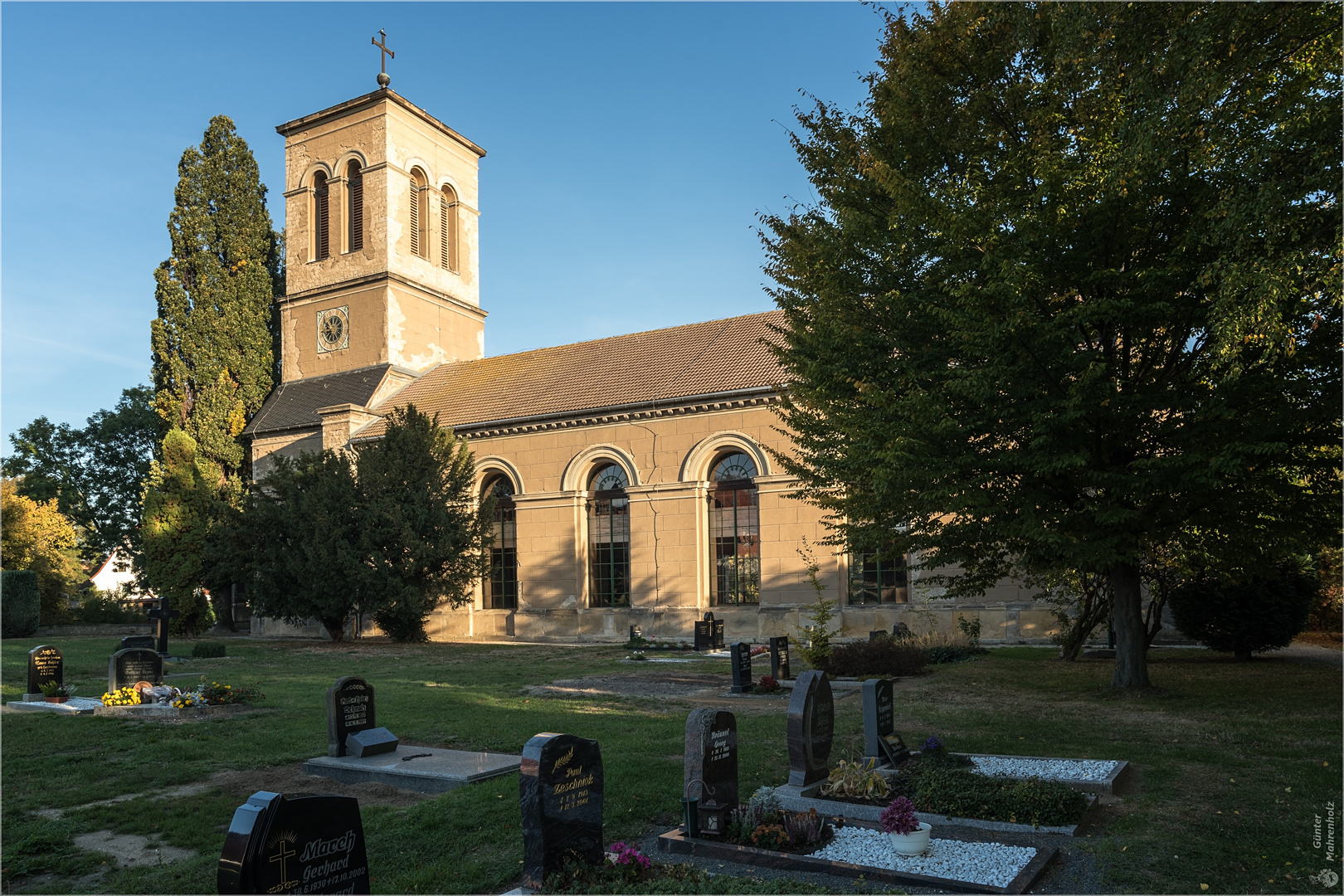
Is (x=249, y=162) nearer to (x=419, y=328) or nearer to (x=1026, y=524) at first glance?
(x=419, y=328)

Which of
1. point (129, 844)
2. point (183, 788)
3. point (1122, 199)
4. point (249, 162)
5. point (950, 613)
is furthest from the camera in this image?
point (249, 162)

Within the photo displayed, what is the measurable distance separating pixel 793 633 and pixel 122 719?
54.3 ft

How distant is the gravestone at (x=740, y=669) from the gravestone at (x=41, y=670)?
35.9ft

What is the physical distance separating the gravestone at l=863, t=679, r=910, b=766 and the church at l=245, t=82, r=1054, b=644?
371 inches

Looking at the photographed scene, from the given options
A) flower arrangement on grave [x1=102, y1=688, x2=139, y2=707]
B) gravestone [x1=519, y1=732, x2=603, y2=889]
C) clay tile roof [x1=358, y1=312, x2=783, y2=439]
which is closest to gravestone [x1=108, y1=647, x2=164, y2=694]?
flower arrangement on grave [x1=102, y1=688, x2=139, y2=707]

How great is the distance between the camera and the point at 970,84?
42.3 feet

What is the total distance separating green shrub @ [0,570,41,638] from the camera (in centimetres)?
2953

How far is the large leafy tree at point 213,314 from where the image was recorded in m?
37.0

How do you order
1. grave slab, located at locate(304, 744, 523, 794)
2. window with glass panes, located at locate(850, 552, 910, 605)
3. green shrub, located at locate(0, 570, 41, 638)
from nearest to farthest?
grave slab, located at locate(304, 744, 523, 794) → window with glass panes, located at locate(850, 552, 910, 605) → green shrub, located at locate(0, 570, 41, 638)

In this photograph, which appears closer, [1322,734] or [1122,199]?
[1322,734]

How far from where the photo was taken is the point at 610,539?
28.2 m

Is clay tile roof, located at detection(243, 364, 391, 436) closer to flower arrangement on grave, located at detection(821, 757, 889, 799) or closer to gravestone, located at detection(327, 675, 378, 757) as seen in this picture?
gravestone, located at detection(327, 675, 378, 757)

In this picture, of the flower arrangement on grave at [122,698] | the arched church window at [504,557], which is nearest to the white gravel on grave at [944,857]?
the flower arrangement on grave at [122,698]

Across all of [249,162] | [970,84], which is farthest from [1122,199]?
[249,162]
